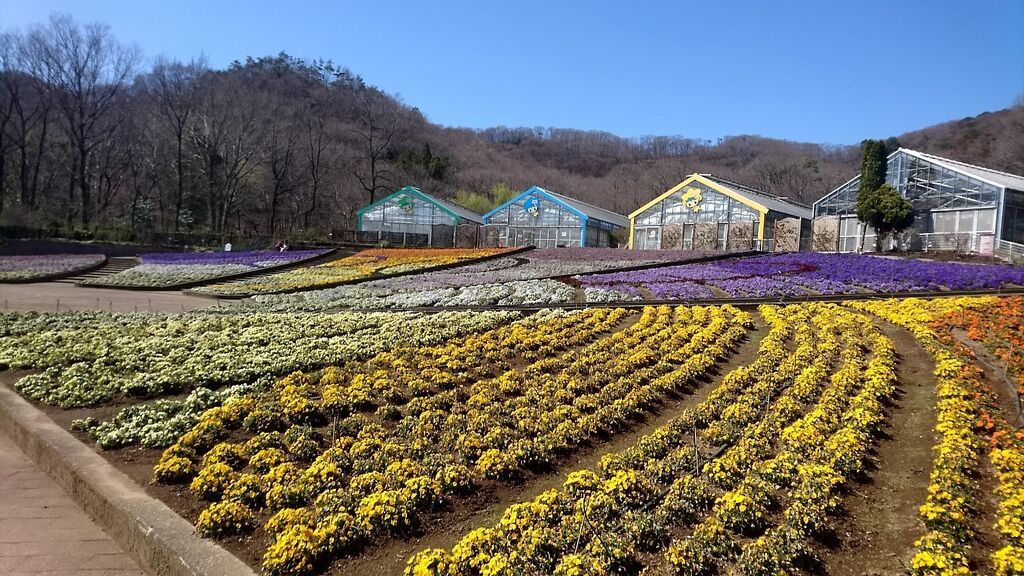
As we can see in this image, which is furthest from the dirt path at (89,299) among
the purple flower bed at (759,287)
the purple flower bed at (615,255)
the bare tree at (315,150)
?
the bare tree at (315,150)

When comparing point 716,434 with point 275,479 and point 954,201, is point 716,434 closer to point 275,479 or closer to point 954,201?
point 275,479

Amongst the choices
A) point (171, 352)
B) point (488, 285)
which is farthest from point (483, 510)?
point (488, 285)

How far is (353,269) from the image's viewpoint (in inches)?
1170

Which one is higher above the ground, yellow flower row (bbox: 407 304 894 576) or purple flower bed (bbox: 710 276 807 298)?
purple flower bed (bbox: 710 276 807 298)

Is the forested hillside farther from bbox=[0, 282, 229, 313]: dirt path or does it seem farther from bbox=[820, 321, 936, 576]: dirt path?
bbox=[820, 321, 936, 576]: dirt path

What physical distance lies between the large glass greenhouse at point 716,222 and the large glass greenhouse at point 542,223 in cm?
453

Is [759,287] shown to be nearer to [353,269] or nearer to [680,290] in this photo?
[680,290]

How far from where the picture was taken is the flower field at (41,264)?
25047 mm

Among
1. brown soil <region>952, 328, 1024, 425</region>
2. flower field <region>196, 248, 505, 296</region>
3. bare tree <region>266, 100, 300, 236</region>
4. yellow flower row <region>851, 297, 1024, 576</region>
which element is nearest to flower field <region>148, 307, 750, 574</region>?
yellow flower row <region>851, 297, 1024, 576</region>

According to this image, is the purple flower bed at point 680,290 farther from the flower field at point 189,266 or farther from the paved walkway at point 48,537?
the flower field at point 189,266

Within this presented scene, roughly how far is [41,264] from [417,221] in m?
28.1

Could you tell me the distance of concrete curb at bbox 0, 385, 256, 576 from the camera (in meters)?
4.21

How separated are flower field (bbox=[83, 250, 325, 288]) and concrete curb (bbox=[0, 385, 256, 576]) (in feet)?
66.5

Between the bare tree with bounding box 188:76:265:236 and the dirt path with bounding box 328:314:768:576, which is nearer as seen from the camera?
the dirt path with bounding box 328:314:768:576
